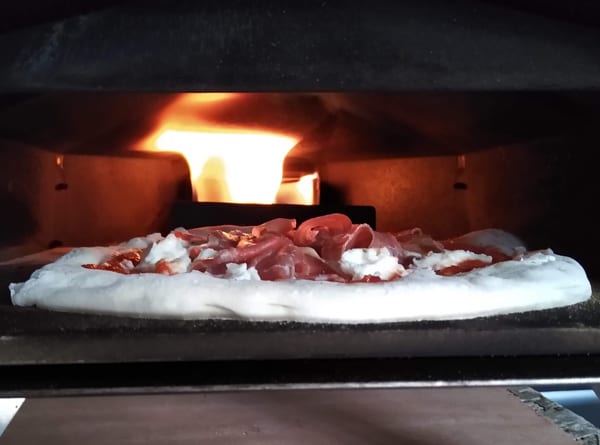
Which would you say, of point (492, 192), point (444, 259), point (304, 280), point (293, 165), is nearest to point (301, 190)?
point (293, 165)

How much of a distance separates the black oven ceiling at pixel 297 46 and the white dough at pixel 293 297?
293mm

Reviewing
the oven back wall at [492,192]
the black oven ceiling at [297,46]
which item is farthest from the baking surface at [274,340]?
the oven back wall at [492,192]

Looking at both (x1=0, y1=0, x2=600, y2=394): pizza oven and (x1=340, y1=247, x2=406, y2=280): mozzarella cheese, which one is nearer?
(x1=0, y1=0, x2=600, y2=394): pizza oven

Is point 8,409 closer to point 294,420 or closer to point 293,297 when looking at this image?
point 294,420

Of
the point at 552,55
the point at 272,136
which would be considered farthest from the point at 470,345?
the point at 272,136

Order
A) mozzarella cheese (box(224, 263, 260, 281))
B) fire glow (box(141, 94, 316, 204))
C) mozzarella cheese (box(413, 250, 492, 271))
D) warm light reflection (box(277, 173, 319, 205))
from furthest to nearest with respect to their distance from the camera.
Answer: warm light reflection (box(277, 173, 319, 205)) → fire glow (box(141, 94, 316, 204)) → mozzarella cheese (box(413, 250, 492, 271)) → mozzarella cheese (box(224, 263, 260, 281))

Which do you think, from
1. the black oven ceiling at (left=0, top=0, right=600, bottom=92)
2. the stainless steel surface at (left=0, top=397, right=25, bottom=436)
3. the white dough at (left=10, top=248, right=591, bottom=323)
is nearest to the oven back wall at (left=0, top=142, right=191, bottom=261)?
the stainless steel surface at (left=0, top=397, right=25, bottom=436)

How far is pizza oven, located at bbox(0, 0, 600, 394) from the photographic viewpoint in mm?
761

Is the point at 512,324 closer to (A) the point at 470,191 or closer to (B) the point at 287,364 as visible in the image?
(B) the point at 287,364

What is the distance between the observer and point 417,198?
1.58m

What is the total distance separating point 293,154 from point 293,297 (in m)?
0.71

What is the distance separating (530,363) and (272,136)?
2.58 ft

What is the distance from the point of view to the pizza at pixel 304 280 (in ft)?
2.67

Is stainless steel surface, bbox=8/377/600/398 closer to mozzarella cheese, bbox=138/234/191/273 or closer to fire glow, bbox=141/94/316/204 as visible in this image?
mozzarella cheese, bbox=138/234/191/273
